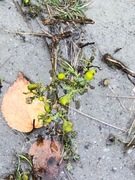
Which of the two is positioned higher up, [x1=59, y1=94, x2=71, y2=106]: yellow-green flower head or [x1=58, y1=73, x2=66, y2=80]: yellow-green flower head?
[x1=58, y1=73, x2=66, y2=80]: yellow-green flower head

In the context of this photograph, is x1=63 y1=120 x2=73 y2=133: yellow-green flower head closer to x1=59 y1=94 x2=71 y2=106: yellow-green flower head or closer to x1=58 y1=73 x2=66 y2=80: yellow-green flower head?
x1=59 y1=94 x2=71 y2=106: yellow-green flower head

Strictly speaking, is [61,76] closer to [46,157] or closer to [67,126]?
[67,126]

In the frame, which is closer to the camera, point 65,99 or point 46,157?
point 65,99

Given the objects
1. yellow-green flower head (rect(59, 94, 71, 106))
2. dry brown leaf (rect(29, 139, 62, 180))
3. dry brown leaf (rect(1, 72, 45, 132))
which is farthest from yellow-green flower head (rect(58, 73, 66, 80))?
dry brown leaf (rect(29, 139, 62, 180))

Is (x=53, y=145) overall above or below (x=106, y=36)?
below

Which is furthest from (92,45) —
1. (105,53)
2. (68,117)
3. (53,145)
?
(53,145)

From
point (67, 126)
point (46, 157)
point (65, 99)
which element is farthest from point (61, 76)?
point (46, 157)

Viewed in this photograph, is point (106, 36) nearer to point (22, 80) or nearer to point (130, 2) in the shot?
point (130, 2)
